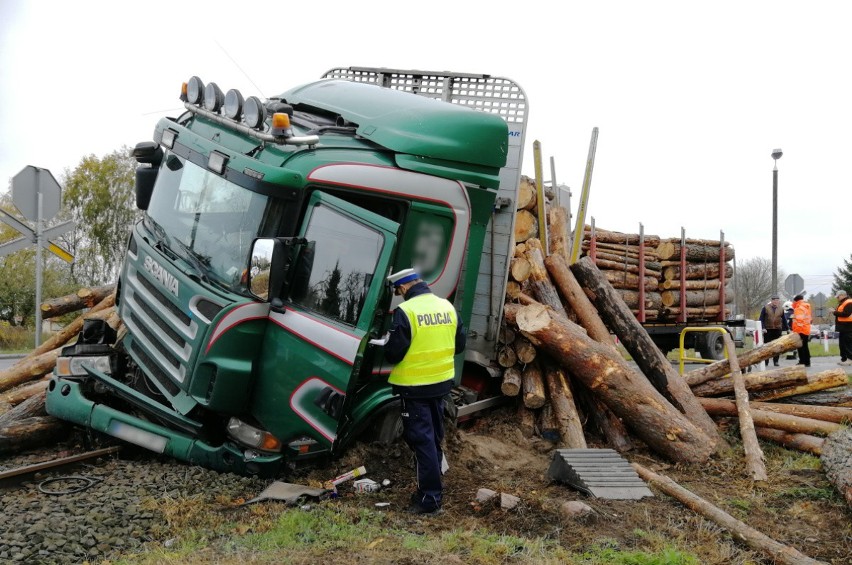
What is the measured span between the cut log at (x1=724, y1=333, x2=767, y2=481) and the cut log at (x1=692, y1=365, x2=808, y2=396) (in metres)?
0.20

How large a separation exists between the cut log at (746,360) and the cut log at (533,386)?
2215 mm

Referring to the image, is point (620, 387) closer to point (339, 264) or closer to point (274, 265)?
point (339, 264)

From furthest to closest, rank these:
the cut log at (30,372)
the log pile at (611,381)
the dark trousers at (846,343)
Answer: the dark trousers at (846,343) < the cut log at (30,372) < the log pile at (611,381)

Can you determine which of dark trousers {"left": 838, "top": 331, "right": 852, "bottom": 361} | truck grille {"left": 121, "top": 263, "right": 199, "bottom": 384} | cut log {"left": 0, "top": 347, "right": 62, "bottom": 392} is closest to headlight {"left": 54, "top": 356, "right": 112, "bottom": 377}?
truck grille {"left": 121, "top": 263, "right": 199, "bottom": 384}

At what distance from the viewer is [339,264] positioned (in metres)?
5.02

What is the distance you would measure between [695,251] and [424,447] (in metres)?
10.7

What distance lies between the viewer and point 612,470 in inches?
Answer: 224

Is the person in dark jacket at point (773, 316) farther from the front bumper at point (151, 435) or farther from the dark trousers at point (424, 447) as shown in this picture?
the front bumper at point (151, 435)

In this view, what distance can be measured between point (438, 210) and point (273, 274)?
1477mm

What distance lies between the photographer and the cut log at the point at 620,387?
668cm

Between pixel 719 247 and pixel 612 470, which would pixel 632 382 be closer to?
pixel 612 470

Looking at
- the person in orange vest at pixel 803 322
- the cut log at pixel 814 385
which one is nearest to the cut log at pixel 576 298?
the cut log at pixel 814 385

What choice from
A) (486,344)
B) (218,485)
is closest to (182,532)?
(218,485)

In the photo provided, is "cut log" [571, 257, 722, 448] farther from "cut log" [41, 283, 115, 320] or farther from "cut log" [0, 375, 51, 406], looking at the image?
"cut log" [41, 283, 115, 320]
